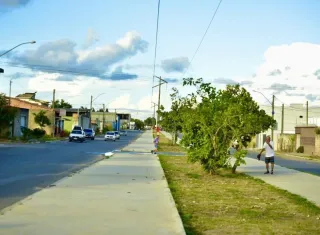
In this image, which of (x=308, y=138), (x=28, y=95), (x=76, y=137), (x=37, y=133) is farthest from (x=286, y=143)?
(x=28, y=95)

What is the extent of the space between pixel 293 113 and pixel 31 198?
86969mm

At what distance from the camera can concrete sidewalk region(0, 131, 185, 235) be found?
8.01m

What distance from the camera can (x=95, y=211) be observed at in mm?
9797

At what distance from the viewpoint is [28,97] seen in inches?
4240

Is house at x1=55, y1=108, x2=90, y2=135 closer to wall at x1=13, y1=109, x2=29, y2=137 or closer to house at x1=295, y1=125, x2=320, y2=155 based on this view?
wall at x1=13, y1=109, x2=29, y2=137

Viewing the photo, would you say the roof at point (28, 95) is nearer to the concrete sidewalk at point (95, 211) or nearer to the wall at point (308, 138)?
the wall at point (308, 138)

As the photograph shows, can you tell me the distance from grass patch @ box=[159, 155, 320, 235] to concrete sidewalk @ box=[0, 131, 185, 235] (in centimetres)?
47

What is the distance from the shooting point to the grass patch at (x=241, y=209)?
893 centimetres

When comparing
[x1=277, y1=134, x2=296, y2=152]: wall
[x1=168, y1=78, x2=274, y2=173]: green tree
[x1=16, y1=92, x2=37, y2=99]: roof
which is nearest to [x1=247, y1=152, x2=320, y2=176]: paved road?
[x1=168, y1=78, x2=274, y2=173]: green tree

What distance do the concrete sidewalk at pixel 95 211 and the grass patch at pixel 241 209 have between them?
1.53 ft

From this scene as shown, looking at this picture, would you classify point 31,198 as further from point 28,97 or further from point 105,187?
point 28,97

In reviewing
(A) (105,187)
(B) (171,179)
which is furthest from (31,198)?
(B) (171,179)

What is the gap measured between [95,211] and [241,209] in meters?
3.15

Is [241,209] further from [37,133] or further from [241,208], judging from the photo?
[37,133]
